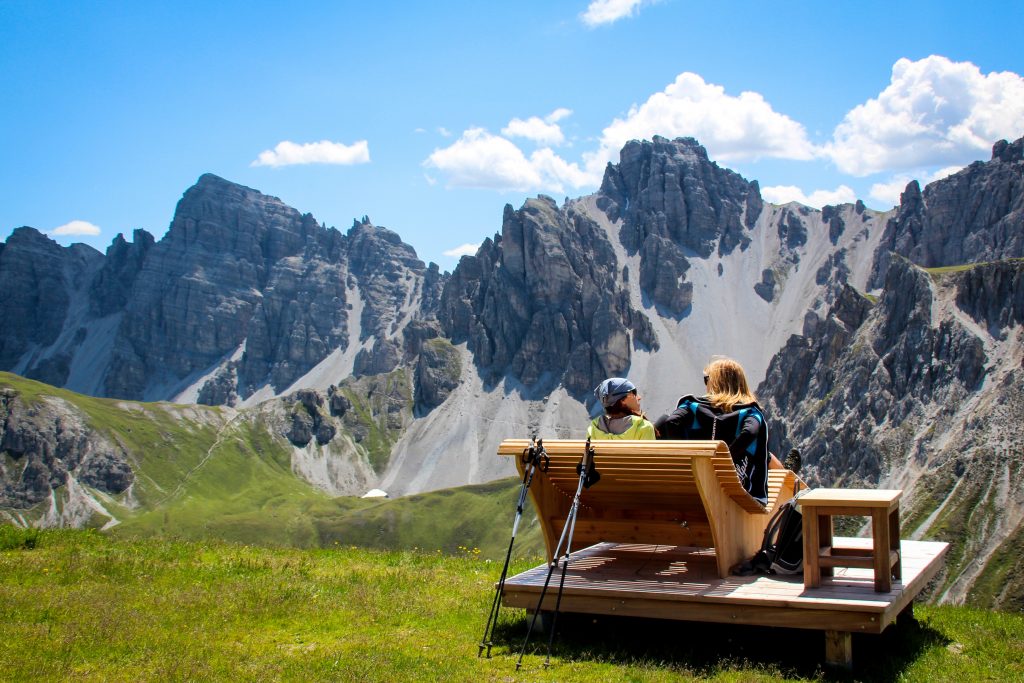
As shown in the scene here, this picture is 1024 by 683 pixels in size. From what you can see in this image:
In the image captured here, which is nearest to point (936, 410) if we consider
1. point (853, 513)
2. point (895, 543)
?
point (895, 543)

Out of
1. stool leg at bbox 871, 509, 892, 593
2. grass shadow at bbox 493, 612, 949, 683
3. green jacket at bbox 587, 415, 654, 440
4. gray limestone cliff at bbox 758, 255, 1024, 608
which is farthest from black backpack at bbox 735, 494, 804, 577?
gray limestone cliff at bbox 758, 255, 1024, 608

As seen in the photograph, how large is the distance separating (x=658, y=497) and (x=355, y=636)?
13.1ft

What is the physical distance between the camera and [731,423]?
11234mm

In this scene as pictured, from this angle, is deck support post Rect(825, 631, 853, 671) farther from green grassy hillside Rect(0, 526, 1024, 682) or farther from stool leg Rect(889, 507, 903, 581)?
stool leg Rect(889, 507, 903, 581)

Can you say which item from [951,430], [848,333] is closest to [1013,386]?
[951,430]

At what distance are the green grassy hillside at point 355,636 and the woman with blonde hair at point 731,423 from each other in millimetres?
1940

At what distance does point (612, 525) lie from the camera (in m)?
12.0

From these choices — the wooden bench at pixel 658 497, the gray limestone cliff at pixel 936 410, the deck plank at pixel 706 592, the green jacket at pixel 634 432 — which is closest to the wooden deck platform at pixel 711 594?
the deck plank at pixel 706 592

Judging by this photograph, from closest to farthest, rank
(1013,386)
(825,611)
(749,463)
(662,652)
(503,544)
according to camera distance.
Result: 1. (825,611)
2. (662,652)
3. (749,463)
4. (1013,386)
5. (503,544)

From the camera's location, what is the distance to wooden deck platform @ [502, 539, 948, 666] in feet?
30.3

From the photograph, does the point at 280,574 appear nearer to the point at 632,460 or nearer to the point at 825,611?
the point at 632,460

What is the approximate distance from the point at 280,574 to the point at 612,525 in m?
5.54

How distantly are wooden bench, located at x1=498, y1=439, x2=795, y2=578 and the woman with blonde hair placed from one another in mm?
421

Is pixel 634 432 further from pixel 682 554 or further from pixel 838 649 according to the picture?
pixel 838 649
